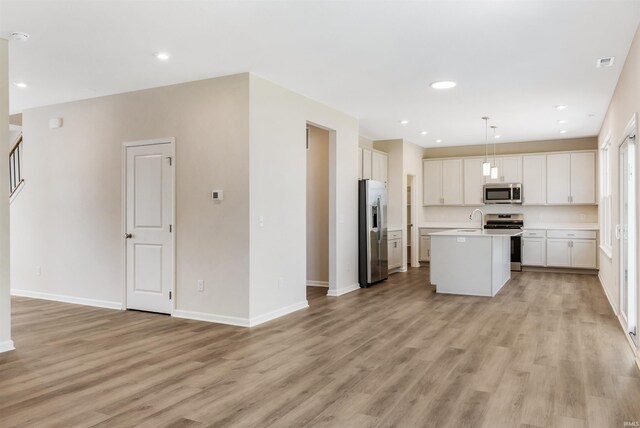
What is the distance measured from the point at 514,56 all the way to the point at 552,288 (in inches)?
169

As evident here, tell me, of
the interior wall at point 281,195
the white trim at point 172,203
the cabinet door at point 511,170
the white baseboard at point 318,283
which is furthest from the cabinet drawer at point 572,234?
the white trim at point 172,203

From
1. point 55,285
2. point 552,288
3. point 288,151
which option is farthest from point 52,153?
point 552,288

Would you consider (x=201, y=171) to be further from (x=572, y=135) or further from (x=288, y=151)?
(x=572, y=135)

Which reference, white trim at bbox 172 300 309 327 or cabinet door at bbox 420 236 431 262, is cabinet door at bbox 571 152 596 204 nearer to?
cabinet door at bbox 420 236 431 262

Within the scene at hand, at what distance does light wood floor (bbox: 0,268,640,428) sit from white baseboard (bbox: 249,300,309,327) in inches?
5.7

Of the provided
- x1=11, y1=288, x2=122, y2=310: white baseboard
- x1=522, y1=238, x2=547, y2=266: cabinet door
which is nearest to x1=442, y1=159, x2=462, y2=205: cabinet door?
x1=522, y1=238, x2=547, y2=266: cabinet door

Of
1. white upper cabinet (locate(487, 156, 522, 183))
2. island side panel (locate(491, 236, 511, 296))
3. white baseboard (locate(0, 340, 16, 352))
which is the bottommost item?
white baseboard (locate(0, 340, 16, 352))

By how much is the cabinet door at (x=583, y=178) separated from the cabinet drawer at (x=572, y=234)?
26.0 inches

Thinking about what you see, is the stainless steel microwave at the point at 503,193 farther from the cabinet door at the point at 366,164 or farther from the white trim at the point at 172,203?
the white trim at the point at 172,203

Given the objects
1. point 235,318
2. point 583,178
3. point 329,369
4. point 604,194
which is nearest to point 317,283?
point 235,318

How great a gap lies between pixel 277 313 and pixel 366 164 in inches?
145

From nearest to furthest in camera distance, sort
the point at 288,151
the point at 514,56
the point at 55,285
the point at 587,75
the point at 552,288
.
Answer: the point at 514,56, the point at 587,75, the point at 288,151, the point at 55,285, the point at 552,288

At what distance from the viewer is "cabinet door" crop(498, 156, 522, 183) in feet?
31.0

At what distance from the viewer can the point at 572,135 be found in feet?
28.9
